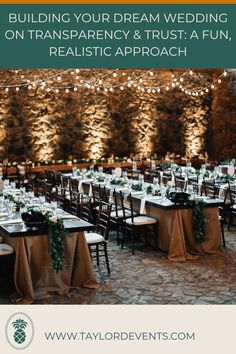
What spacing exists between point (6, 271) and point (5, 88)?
894 cm

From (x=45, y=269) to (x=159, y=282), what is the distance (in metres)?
1.33

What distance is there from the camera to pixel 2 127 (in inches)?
560

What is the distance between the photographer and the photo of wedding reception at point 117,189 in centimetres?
576

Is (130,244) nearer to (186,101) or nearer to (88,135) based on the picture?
(88,135)

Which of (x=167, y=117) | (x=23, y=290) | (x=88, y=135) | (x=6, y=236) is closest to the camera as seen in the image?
(x=23, y=290)

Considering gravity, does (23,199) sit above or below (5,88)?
below

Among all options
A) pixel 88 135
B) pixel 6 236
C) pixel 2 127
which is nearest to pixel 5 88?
pixel 2 127

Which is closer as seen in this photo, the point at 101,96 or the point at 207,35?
the point at 207,35

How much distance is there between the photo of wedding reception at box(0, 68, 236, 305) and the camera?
576 cm

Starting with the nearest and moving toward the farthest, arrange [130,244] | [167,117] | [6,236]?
[6,236] < [130,244] < [167,117]

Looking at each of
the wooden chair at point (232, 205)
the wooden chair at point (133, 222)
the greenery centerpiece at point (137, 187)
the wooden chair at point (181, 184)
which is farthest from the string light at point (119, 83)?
the wooden chair at point (133, 222)
